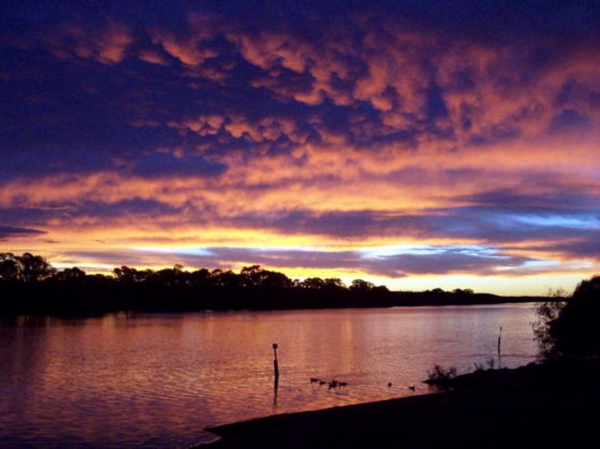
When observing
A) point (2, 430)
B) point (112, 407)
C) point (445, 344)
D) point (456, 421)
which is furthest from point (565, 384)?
point (445, 344)

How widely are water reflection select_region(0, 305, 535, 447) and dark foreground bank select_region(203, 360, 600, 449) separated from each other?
5943mm

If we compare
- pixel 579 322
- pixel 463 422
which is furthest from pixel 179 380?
pixel 579 322

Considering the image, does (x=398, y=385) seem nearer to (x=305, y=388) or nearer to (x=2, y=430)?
(x=305, y=388)

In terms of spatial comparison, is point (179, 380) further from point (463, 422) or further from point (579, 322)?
point (579, 322)

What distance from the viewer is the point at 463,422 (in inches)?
845

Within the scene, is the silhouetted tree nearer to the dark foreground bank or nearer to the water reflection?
the water reflection

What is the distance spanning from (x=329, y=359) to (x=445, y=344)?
85.7ft

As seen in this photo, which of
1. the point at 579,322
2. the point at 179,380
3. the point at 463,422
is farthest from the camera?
the point at 579,322

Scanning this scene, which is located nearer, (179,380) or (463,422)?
(463,422)

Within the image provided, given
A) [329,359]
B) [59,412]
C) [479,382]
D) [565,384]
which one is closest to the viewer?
[565,384]

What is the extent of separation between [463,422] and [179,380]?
3296cm

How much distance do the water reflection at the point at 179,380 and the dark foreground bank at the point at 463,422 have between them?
5943 mm

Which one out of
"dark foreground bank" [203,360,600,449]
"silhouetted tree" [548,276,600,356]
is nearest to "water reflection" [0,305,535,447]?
"silhouetted tree" [548,276,600,356]

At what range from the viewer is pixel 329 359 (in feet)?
219
